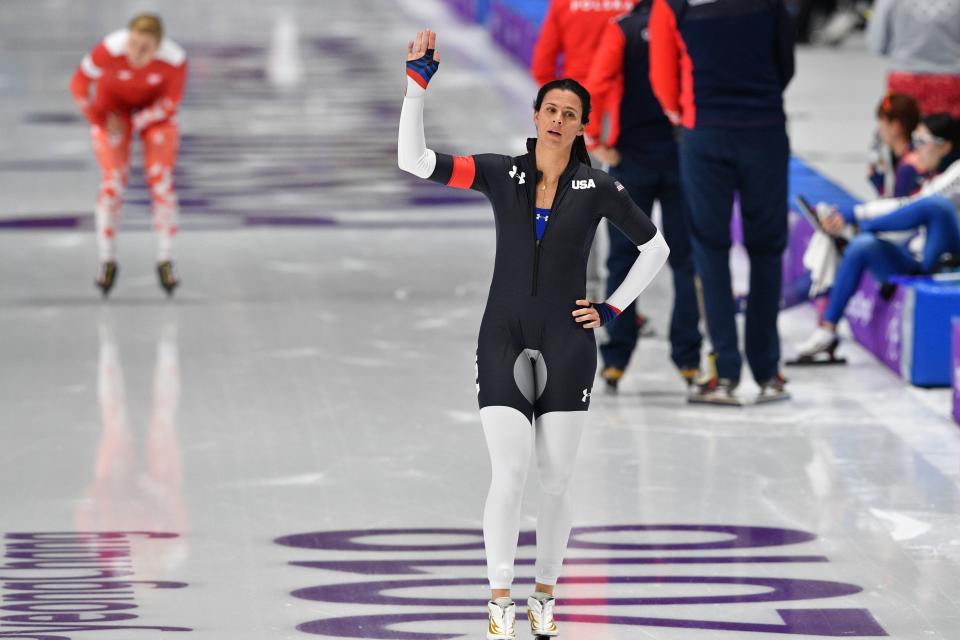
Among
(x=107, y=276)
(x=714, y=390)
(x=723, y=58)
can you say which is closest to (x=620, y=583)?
(x=714, y=390)

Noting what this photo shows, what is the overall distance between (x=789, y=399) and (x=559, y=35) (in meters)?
2.22

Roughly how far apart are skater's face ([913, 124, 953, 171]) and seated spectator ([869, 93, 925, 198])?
3.7 inches

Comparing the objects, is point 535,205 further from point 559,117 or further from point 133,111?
point 133,111

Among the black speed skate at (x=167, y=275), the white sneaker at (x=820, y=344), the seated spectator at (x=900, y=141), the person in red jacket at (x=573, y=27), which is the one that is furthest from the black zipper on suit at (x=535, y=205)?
the black speed skate at (x=167, y=275)

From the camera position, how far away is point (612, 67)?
794 cm

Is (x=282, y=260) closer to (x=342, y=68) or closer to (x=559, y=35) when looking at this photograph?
(x=559, y=35)

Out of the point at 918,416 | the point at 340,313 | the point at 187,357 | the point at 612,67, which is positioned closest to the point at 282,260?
the point at 340,313

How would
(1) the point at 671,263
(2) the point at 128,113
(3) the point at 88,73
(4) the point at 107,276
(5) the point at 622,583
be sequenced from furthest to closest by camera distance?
(4) the point at 107,276 < (2) the point at 128,113 < (3) the point at 88,73 < (1) the point at 671,263 < (5) the point at 622,583

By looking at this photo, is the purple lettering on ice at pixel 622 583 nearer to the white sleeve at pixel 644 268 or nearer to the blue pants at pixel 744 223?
the white sleeve at pixel 644 268

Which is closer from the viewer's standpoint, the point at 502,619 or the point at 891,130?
the point at 502,619

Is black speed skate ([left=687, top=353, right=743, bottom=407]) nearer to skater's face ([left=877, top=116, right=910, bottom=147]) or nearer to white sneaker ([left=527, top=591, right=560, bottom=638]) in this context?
skater's face ([left=877, top=116, right=910, bottom=147])

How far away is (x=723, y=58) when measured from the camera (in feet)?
24.8

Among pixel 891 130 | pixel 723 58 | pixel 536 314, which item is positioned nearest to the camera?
pixel 536 314

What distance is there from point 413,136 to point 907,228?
430 centimetres
